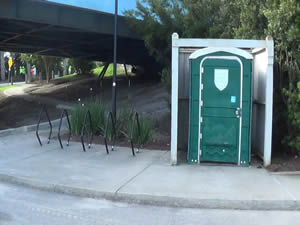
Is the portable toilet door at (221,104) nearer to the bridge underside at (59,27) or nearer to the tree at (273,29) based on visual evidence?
the tree at (273,29)

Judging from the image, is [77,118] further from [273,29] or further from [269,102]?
[273,29]

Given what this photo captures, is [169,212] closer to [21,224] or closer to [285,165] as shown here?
[21,224]

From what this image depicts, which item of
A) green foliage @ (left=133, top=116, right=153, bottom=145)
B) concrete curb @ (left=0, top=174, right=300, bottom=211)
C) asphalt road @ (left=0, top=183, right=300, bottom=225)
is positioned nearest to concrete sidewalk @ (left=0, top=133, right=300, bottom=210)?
concrete curb @ (left=0, top=174, right=300, bottom=211)

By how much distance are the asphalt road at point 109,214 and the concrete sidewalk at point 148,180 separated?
201 mm

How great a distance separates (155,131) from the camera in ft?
40.1

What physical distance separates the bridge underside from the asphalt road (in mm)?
12756

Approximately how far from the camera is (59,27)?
19875 mm

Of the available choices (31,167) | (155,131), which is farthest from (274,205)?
(155,131)

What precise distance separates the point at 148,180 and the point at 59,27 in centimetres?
1442

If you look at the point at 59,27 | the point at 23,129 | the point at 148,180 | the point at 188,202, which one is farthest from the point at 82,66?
the point at 188,202

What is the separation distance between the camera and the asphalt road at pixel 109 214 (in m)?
5.51

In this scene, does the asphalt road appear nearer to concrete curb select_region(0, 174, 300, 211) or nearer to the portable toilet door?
concrete curb select_region(0, 174, 300, 211)

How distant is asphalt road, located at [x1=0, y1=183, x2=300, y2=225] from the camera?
551cm

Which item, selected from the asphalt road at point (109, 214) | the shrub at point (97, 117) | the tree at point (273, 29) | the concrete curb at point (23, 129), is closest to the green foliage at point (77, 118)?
the shrub at point (97, 117)
